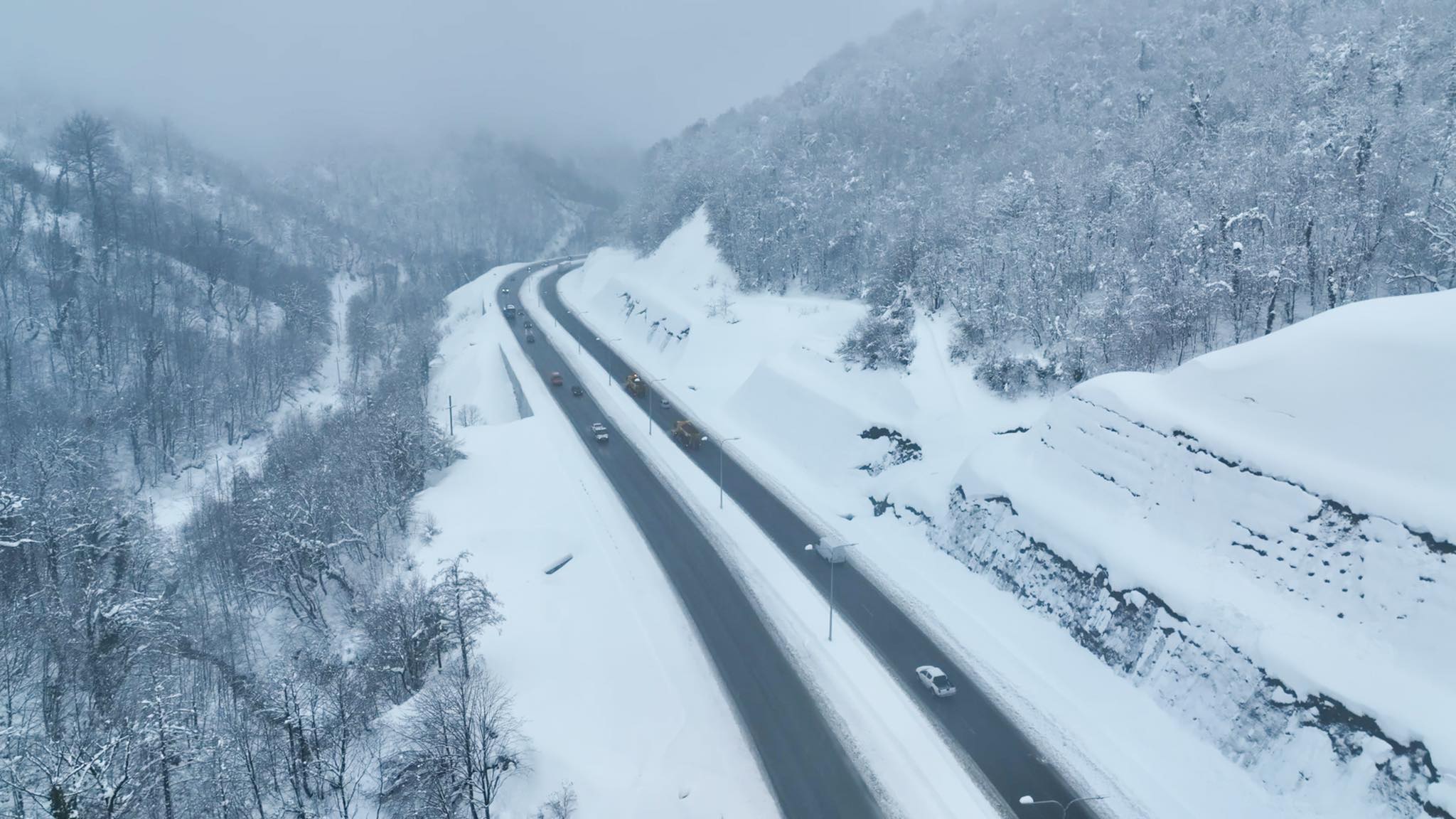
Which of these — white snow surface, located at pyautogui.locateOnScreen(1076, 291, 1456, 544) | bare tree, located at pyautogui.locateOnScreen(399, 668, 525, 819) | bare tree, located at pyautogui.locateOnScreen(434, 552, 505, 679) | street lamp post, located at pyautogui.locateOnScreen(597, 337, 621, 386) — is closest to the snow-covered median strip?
bare tree, located at pyautogui.locateOnScreen(399, 668, 525, 819)

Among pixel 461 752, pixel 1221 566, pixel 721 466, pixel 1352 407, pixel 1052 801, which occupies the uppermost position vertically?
pixel 1352 407

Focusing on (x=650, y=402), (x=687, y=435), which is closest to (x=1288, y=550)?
(x=687, y=435)

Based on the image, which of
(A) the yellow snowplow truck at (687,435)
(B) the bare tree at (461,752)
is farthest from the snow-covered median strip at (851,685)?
(B) the bare tree at (461,752)

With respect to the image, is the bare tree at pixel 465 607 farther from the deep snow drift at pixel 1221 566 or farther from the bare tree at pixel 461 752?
the deep snow drift at pixel 1221 566

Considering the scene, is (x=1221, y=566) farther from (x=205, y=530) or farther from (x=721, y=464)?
(x=205, y=530)

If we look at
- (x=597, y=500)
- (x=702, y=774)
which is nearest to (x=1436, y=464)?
(x=702, y=774)

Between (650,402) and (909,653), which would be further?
(650,402)

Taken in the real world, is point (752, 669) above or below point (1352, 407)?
below
